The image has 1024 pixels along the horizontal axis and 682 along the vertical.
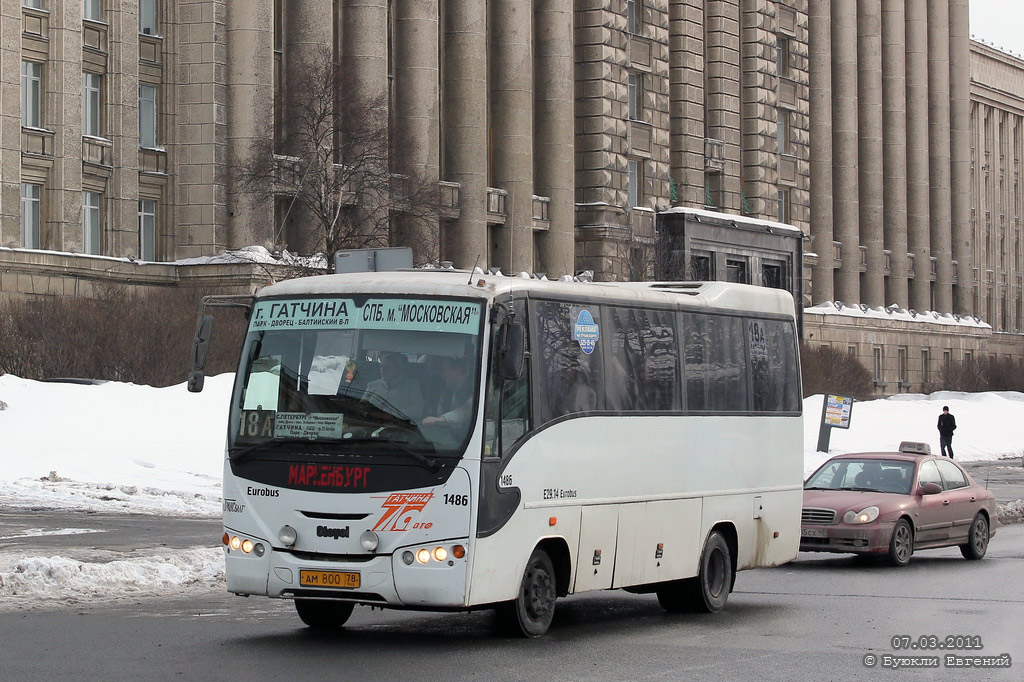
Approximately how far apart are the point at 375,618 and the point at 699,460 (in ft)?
10.1

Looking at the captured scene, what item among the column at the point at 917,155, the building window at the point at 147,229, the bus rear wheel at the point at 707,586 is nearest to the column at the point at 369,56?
the building window at the point at 147,229

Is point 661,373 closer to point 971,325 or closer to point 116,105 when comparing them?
point 116,105

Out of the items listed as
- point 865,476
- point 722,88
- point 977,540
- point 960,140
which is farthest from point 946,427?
point 960,140

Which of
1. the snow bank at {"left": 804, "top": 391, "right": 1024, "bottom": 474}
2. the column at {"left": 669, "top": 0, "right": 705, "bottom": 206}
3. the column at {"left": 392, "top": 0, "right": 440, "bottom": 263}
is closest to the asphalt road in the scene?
the snow bank at {"left": 804, "top": 391, "right": 1024, "bottom": 474}

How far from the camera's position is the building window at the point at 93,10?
48.0 m

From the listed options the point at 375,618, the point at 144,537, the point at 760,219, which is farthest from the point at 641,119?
the point at 375,618

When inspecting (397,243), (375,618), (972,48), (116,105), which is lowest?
(375,618)

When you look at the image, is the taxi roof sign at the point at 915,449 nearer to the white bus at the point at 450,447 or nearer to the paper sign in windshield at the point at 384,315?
the white bus at the point at 450,447

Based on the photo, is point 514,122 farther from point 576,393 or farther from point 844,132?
point 576,393

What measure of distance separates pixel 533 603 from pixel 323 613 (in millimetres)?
1713

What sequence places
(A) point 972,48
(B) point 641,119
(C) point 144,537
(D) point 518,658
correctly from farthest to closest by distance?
(A) point 972,48, (B) point 641,119, (C) point 144,537, (D) point 518,658

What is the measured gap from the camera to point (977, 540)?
20.4 meters

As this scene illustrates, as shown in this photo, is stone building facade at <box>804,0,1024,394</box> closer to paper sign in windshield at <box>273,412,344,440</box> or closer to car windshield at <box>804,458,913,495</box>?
car windshield at <box>804,458,913,495</box>

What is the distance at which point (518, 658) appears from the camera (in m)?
11.4
